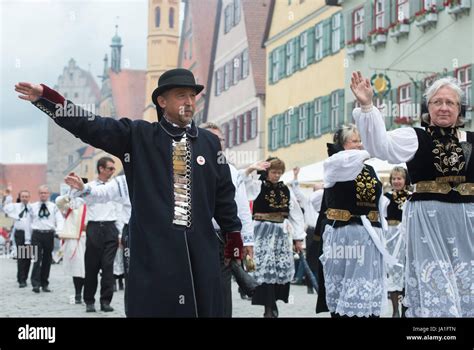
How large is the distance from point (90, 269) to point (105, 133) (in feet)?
29.9

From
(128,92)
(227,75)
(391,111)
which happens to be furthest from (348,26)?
(128,92)

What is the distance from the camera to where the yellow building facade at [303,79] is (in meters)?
38.1

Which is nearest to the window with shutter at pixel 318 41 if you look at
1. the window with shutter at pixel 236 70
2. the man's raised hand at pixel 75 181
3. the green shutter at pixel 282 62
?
the green shutter at pixel 282 62

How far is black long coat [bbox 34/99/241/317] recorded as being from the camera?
6.62 m

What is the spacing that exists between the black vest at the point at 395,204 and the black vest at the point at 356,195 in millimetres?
3546

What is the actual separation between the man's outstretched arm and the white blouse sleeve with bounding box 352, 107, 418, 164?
1.65m

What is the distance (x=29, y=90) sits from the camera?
6531mm

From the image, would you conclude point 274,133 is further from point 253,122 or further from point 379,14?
point 379,14

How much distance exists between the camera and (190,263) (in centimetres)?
671
